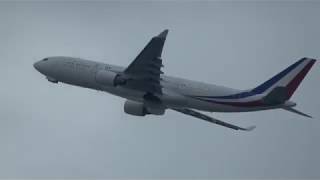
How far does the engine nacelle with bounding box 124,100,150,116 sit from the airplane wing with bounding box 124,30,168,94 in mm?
4459

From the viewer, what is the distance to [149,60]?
50094mm

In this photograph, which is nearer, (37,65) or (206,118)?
(206,118)

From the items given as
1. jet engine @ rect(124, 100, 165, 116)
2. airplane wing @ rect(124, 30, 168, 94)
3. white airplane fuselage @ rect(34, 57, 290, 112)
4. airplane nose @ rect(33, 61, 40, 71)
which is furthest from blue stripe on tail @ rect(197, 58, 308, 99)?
airplane nose @ rect(33, 61, 40, 71)

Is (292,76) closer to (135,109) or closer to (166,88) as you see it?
(166,88)

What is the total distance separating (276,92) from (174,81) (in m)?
10.2

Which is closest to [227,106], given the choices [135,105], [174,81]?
[174,81]

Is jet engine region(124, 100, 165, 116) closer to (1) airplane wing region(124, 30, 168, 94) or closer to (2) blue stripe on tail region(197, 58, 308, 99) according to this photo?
(1) airplane wing region(124, 30, 168, 94)

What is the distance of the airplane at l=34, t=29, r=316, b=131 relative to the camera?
49.6 metres

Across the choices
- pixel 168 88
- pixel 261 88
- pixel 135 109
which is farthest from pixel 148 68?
pixel 261 88

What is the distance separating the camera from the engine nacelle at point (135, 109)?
5731 centimetres

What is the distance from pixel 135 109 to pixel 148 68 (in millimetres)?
7498

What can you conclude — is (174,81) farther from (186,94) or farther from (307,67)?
(307,67)

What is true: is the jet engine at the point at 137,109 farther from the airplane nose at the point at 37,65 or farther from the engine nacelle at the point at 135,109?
the airplane nose at the point at 37,65

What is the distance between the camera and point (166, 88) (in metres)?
55.2
